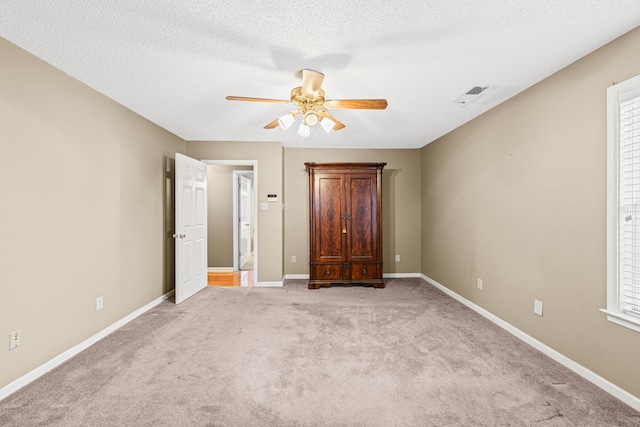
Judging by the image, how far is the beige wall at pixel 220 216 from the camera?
5895 mm

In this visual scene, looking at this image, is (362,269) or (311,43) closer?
(311,43)

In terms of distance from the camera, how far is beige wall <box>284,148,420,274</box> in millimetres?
5074

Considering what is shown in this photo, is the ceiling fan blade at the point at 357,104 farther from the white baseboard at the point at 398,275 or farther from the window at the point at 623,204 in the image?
the white baseboard at the point at 398,275

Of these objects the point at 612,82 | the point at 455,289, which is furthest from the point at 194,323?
the point at 612,82

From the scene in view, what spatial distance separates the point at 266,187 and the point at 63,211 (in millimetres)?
2691

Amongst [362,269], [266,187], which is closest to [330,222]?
[362,269]

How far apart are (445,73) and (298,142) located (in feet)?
9.06

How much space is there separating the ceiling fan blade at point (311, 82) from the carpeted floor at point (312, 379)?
84.1 inches

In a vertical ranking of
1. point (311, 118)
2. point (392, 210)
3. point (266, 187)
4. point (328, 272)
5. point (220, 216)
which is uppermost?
point (311, 118)

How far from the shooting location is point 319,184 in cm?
451

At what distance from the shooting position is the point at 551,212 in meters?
2.39

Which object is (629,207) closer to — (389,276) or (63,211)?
(389,276)

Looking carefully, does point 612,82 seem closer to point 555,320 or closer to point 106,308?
point 555,320

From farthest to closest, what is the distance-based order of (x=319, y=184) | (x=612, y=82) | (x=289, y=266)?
(x=289, y=266), (x=319, y=184), (x=612, y=82)
